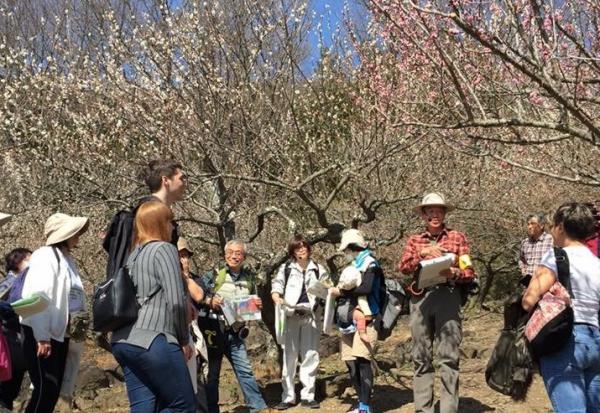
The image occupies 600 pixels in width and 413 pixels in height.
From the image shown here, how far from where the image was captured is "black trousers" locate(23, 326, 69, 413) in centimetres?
494

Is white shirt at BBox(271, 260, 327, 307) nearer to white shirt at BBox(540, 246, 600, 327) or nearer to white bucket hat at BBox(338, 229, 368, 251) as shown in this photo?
white bucket hat at BBox(338, 229, 368, 251)

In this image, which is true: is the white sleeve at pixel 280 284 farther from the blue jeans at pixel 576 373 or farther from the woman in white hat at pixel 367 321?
the blue jeans at pixel 576 373

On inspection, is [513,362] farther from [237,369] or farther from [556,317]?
[237,369]

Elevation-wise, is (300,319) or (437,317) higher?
(437,317)

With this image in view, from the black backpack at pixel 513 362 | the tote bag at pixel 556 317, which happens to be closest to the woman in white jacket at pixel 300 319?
the black backpack at pixel 513 362

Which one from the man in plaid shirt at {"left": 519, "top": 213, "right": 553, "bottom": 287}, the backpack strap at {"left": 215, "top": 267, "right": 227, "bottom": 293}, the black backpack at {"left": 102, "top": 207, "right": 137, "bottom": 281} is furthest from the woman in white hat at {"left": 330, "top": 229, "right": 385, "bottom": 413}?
the man in plaid shirt at {"left": 519, "top": 213, "right": 553, "bottom": 287}

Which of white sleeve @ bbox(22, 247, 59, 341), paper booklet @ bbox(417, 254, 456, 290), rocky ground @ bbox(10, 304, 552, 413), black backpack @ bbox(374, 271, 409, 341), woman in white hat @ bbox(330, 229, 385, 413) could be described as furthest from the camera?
rocky ground @ bbox(10, 304, 552, 413)

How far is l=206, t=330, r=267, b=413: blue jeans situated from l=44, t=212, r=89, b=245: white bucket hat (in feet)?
6.23

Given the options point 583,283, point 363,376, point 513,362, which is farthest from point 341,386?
point 583,283

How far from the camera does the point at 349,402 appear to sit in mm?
7027

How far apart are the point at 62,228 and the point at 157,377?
193 centimetres

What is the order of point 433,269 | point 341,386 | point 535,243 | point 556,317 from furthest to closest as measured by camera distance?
point 535,243 < point 341,386 < point 433,269 < point 556,317

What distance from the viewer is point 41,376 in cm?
498

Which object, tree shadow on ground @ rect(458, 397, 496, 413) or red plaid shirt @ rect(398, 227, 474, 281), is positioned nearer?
red plaid shirt @ rect(398, 227, 474, 281)
